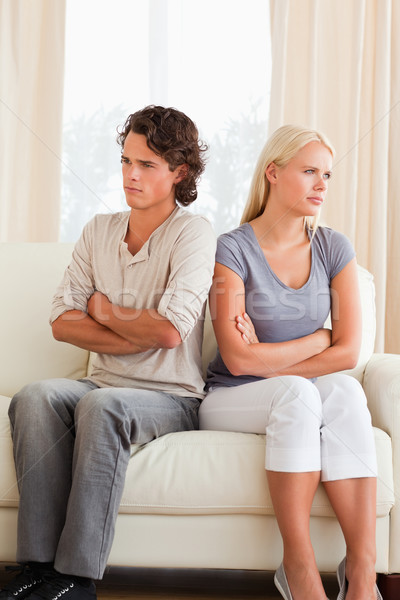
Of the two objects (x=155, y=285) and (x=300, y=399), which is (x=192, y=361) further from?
(x=300, y=399)

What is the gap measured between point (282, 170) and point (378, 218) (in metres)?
1.08

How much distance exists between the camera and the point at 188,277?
1.62 meters

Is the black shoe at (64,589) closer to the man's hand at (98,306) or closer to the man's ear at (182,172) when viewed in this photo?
the man's hand at (98,306)

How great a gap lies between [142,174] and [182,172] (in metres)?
0.13

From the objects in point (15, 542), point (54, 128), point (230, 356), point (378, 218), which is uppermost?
point (54, 128)

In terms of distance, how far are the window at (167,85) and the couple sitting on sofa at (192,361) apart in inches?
41.7

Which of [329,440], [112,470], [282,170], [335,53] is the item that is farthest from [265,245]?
[335,53]

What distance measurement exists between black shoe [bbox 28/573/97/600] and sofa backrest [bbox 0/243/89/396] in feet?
2.54

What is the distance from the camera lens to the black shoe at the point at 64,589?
1.32m

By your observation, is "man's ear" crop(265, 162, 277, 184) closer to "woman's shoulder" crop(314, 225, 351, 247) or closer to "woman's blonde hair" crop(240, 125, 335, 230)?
"woman's blonde hair" crop(240, 125, 335, 230)

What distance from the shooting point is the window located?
9.51 feet

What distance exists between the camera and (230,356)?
166 centimetres

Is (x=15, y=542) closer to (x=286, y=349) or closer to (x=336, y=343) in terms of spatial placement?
(x=286, y=349)

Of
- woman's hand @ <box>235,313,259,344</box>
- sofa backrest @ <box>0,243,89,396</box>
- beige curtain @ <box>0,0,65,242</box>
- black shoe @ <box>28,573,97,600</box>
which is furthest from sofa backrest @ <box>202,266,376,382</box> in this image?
beige curtain @ <box>0,0,65,242</box>
